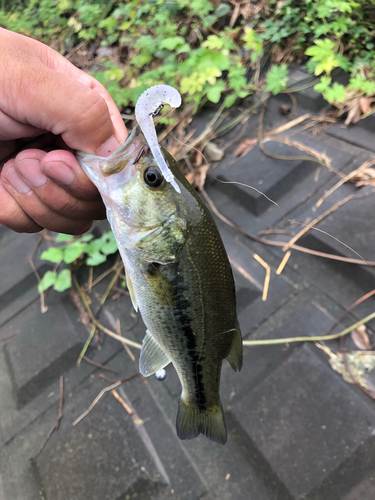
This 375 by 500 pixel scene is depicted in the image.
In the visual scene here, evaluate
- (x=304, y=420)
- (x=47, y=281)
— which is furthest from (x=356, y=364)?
(x=47, y=281)

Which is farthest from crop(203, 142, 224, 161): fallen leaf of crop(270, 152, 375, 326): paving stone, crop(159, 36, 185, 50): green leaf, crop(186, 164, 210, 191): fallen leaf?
crop(159, 36, 185, 50): green leaf

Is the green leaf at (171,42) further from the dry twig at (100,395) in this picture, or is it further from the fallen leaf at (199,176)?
the dry twig at (100,395)

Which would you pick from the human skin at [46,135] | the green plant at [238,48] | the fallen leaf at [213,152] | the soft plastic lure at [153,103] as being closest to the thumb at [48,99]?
the human skin at [46,135]

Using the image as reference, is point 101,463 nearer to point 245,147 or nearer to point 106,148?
point 106,148

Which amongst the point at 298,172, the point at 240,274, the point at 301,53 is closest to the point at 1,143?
the point at 240,274

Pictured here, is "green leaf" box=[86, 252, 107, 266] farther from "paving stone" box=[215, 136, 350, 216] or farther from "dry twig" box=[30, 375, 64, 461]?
"paving stone" box=[215, 136, 350, 216]

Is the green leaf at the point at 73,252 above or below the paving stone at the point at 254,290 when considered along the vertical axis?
above

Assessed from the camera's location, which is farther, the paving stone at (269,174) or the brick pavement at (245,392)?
the paving stone at (269,174)

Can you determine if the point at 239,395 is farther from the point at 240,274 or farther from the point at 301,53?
the point at 301,53

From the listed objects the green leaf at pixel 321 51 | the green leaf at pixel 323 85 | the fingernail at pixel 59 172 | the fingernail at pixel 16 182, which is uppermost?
the fingernail at pixel 59 172
